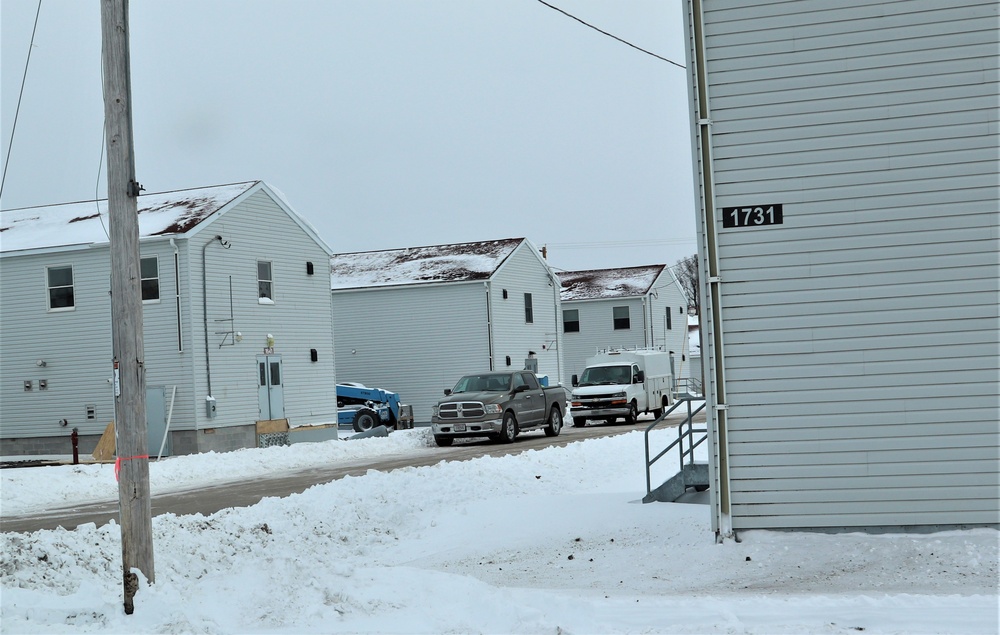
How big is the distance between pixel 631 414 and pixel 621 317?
807 inches

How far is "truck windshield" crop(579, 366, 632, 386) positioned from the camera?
116 ft

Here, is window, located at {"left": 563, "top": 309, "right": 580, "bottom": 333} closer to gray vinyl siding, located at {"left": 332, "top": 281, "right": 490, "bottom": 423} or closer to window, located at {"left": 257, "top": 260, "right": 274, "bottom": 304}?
gray vinyl siding, located at {"left": 332, "top": 281, "right": 490, "bottom": 423}

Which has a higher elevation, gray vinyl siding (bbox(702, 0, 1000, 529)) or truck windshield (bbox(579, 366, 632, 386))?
gray vinyl siding (bbox(702, 0, 1000, 529))

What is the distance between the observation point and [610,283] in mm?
57250

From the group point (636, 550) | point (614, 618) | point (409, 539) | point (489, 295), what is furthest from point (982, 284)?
point (489, 295)

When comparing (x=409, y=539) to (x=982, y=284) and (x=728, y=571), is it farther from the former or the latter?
(x=982, y=284)

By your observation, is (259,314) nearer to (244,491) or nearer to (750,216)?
(244,491)

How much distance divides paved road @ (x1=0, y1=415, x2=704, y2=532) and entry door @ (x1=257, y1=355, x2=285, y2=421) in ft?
17.6

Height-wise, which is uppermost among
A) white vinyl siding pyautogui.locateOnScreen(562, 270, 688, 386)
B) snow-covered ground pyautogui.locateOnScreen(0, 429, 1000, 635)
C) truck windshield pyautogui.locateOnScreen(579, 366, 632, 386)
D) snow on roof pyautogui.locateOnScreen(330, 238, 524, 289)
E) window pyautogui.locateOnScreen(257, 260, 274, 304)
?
snow on roof pyautogui.locateOnScreen(330, 238, 524, 289)

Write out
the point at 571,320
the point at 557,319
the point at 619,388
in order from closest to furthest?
the point at 619,388 < the point at 557,319 < the point at 571,320

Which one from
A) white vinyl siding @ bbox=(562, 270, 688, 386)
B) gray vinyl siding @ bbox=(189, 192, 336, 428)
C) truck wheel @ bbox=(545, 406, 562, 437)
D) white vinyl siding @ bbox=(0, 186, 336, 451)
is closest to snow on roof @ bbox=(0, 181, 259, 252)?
white vinyl siding @ bbox=(0, 186, 336, 451)

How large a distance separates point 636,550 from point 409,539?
329 centimetres

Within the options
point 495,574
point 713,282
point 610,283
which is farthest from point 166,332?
point 610,283

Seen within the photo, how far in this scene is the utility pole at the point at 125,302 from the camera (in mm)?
8227
